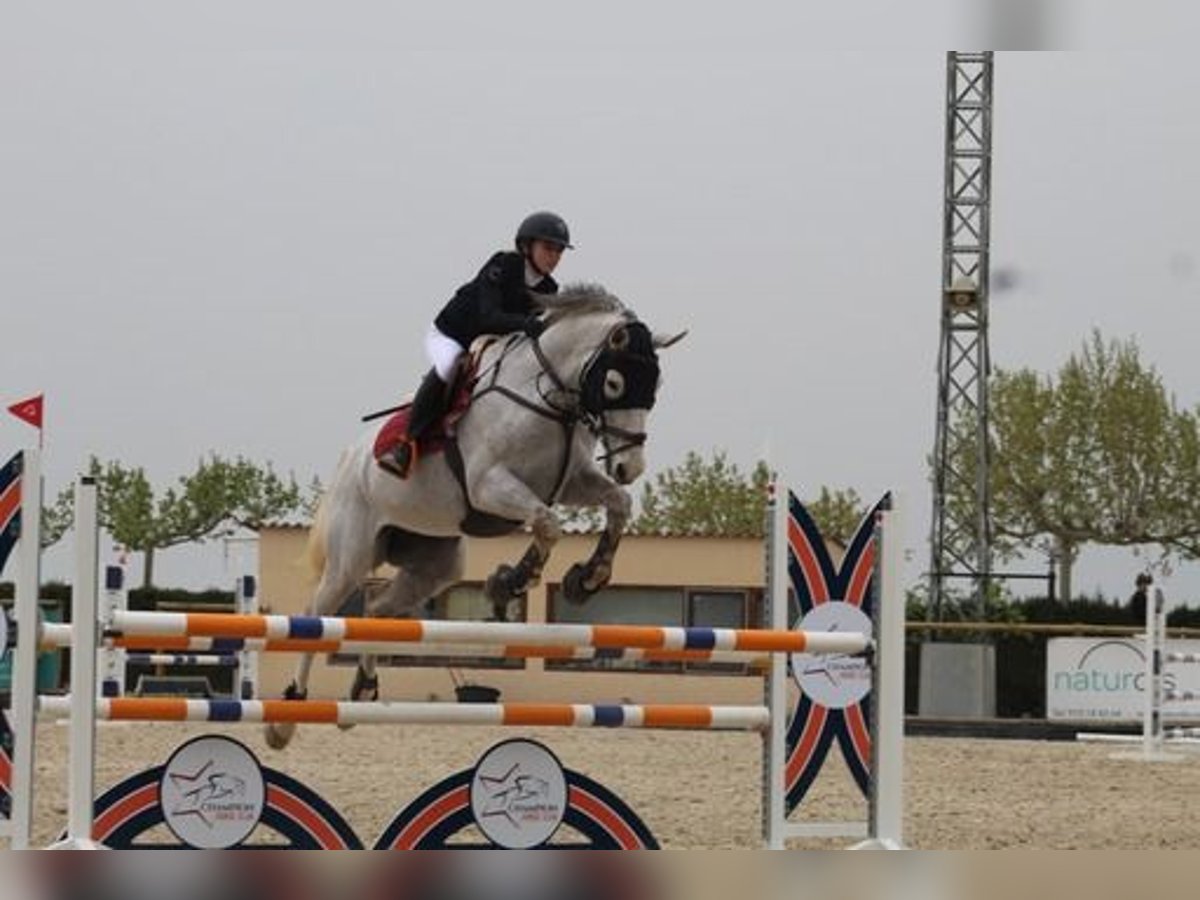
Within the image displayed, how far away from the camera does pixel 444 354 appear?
18.6 ft

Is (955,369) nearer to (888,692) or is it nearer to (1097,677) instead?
(1097,677)

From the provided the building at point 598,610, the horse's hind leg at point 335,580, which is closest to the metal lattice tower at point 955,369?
the building at point 598,610

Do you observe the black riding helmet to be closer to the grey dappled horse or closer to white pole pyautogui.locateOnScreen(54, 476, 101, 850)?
the grey dappled horse

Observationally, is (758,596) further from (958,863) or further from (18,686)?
(958,863)

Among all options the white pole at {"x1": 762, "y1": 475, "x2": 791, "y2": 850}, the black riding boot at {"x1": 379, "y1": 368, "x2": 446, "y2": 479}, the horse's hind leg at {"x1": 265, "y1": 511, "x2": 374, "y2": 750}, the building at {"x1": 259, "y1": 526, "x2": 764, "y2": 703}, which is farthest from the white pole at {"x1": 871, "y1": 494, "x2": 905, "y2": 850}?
the building at {"x1": 259, "y1": 526, "x2": 764, "y2": 703}

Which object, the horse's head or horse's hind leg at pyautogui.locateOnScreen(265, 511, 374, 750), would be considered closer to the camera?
the horse's head

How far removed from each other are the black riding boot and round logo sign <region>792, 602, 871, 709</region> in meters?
1.11

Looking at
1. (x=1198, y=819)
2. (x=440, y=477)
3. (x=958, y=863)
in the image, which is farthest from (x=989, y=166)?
(x=958, y=863)

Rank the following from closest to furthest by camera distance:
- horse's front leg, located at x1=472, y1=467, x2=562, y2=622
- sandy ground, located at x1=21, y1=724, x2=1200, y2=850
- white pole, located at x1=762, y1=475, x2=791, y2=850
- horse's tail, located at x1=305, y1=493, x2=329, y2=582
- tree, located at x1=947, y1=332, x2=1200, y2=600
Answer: horse's front leg, located at x1=472, y1=467, x2=562, y2=622 → white pole, located at x1=762, y1=475, x2=791, y2=850 → horse's tail, located at x1=305, y1=493, x2=329, y2=582 → sandy ground, located at x1=21, y1=724, x2=1200, y2=850 → tree, located at x1=947, y1=332, x2=1200, y2=600

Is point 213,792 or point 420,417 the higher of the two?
point 420,417

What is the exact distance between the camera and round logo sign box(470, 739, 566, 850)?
472 cm

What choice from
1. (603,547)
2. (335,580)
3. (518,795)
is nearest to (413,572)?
(335,580)

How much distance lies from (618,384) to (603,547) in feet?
1.33

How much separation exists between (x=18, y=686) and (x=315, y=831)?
708mm
